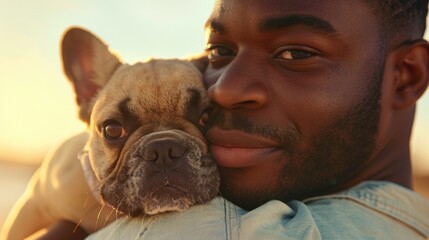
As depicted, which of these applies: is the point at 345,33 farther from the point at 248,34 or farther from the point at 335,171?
the point at 335,171

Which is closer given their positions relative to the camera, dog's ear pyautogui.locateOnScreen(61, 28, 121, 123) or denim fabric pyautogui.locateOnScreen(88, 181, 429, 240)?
denim fabric pyautogui.locateOnScreen(88, 181, 429, 240)

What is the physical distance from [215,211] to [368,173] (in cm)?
74

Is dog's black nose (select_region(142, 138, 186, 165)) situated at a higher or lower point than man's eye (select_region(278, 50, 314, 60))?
lower

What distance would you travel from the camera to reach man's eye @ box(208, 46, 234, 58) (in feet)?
7.84

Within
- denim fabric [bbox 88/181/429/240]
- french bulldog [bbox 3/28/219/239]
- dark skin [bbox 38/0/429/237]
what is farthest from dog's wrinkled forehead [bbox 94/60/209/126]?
denim fabric [bbox 88/181/429/240]

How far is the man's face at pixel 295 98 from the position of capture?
2104mm

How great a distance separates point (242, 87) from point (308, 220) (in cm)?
53

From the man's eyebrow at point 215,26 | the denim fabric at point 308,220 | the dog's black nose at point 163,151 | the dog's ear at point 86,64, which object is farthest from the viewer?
the dog's ear at point 86,64

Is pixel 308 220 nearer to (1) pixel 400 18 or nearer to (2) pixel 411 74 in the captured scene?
(2) pixel 411 74

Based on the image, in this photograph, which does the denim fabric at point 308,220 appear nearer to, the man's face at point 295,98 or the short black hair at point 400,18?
the man's face at point 295,98

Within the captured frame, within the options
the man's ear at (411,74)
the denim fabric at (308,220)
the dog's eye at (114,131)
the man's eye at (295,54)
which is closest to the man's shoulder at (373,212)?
the denim fabric at (308,220)

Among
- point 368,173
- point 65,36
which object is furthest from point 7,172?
point 368,173

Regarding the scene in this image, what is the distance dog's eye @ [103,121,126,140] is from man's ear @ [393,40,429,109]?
3.59 feet

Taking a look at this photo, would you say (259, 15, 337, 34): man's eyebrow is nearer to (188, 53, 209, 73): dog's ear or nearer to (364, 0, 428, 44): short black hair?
(364, 0, 428, 44): short black hair
